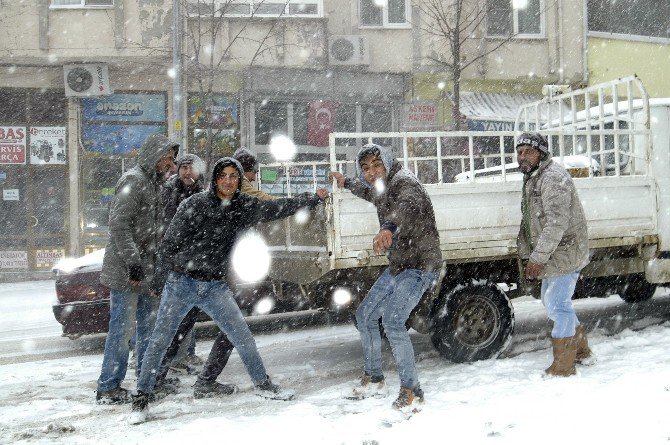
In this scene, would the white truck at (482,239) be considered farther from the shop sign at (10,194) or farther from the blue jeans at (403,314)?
the shop sign at (10,194)

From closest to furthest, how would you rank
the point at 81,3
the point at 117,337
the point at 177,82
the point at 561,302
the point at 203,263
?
the point at 203,263, the point at 117,337, the point at 561,302, the point at 177,82, the point at 81,3

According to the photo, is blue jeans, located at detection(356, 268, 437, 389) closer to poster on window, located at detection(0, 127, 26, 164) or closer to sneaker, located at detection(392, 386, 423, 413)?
sneaker, located at detection(392, 386, 423, 413)

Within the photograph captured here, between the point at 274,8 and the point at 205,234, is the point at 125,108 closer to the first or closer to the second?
the point at 274,8

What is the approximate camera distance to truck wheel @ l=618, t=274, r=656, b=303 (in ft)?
24.7

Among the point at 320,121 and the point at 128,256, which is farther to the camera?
the point at 320,121

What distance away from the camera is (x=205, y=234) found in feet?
16.2

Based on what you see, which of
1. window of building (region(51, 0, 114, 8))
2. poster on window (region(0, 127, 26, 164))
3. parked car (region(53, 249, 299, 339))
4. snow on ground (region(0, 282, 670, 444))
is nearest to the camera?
snow on ground (region(0, 282, 670, 444))

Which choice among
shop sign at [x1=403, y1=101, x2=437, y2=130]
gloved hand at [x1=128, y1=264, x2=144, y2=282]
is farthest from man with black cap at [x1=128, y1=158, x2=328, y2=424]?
shop sign at [x1=403, y1=101, x2=437, y2=130]

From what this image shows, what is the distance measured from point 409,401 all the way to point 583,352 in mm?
1971

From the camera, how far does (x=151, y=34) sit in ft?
53.5

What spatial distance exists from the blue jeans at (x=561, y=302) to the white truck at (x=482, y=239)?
742mm

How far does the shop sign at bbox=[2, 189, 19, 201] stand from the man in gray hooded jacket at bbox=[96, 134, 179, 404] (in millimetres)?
12996

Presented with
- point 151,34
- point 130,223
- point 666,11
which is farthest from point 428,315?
point 666,11

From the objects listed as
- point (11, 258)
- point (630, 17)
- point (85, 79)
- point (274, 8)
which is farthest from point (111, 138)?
point (630, 17)
